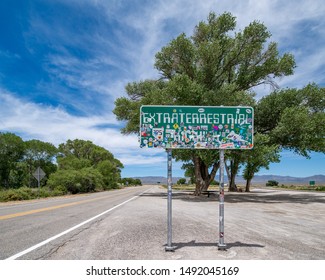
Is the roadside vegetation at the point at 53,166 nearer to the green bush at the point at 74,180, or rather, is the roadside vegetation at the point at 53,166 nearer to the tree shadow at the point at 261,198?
the green bush at the point at 74,180

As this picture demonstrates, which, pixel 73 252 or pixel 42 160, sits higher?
pixel 42 160

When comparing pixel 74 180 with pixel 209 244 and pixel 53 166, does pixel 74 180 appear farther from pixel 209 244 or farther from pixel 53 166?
pixel 209 244

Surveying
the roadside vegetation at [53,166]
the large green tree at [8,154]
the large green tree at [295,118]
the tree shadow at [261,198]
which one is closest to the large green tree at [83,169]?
the roadside vegetation at [53,166]

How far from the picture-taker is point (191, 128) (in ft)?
22.7

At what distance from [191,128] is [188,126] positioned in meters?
0.08

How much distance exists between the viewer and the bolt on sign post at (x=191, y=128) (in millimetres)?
6875

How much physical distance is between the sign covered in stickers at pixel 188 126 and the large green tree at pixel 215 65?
17.2 m

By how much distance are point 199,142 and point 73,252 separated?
11.9 ft

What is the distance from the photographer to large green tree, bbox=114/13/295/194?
24.3 meters

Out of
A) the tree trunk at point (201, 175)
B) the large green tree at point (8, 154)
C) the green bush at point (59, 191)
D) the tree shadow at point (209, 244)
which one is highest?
the large green tree at point (8, 154)

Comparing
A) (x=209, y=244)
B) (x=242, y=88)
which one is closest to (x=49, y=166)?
(x=242, y=88)

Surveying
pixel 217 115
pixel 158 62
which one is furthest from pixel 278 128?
pixel 217 115
